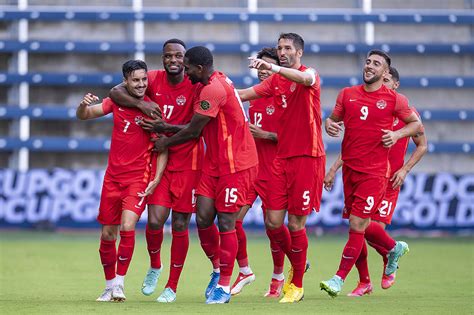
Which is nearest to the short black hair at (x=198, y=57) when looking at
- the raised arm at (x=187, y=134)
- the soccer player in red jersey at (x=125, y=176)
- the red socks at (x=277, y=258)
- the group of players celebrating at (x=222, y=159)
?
the group of players celebrating at (x=222, y=159)

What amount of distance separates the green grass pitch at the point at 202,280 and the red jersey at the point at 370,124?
130cm

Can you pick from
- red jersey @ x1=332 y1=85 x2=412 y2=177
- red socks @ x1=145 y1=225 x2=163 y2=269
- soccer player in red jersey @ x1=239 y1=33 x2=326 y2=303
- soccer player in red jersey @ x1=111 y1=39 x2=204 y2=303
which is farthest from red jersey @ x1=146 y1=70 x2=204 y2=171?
red jersey @ x1=332 y1=85 x2=412 y2=177

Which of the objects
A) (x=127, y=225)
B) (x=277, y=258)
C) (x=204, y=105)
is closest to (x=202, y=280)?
(x=277, y=258)

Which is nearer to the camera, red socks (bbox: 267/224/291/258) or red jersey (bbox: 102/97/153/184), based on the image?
red jersey (bbox: 102/97/153/184)

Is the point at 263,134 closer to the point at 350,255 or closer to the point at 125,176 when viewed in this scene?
the point at 350,255

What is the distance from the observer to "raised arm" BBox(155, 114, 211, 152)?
10359 mm

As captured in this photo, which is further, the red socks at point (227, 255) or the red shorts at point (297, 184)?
the red shorts at point (297, 184)

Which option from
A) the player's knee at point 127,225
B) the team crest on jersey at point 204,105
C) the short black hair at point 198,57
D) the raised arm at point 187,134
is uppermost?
the short black hair at point 198,57

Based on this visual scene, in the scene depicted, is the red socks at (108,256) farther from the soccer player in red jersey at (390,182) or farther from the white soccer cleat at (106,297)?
the soccer player in red jersey at (390,182)

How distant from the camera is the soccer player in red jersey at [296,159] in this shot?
11.0 m

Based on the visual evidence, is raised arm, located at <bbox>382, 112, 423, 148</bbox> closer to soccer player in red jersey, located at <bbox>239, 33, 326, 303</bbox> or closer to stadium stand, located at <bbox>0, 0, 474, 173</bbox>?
soccer player in red jersey, located at <bbox>239, 33, 326, 303</bbox>

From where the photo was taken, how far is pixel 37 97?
22.8 metres

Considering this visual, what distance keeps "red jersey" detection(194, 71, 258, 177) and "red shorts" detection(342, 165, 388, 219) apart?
1.24 meters

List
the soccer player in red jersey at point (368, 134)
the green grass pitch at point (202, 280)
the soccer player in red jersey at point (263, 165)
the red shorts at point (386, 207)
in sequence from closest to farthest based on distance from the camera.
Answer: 1. the green grass pitch at point (202, 280)
2. the soccer player in red jersey at point (368, 134)
3. the soccer player in red jersey at point (263, 165)
4. the red shorts at point (386, 207)
